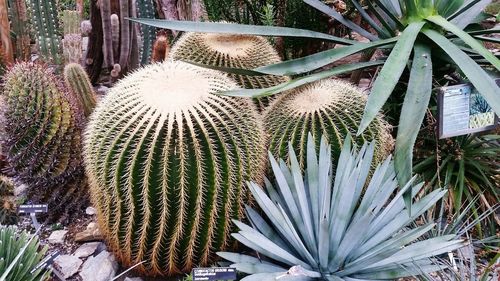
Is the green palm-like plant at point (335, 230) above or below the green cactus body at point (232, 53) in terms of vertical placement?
below

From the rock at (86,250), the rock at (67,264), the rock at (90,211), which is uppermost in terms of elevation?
the rock at (90,211)

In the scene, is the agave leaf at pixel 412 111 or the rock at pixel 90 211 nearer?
the agave leaf at pixel 412 111

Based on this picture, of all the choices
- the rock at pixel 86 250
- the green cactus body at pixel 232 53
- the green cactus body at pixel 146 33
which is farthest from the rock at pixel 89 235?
the green cactus body at pixel 146 33

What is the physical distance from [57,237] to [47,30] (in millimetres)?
2083

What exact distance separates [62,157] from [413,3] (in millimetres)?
1816

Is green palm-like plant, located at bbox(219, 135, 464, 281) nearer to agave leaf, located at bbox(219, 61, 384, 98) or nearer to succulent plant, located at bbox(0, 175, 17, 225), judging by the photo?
agave leaf, located at bbox(219, 61, 384, 98)

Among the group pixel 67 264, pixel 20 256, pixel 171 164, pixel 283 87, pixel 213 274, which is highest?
pixel 283 87

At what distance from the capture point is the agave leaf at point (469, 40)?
1.85m

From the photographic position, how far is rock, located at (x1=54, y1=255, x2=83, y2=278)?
212cm

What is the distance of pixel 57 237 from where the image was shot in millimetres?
2367

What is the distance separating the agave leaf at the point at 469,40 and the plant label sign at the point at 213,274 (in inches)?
48.4

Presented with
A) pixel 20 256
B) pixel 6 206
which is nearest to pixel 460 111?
pixel 20 256

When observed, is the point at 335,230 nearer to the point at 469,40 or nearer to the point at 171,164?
the point at 171,164

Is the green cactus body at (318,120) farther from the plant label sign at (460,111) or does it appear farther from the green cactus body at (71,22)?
the green cactus body at (71,22)
